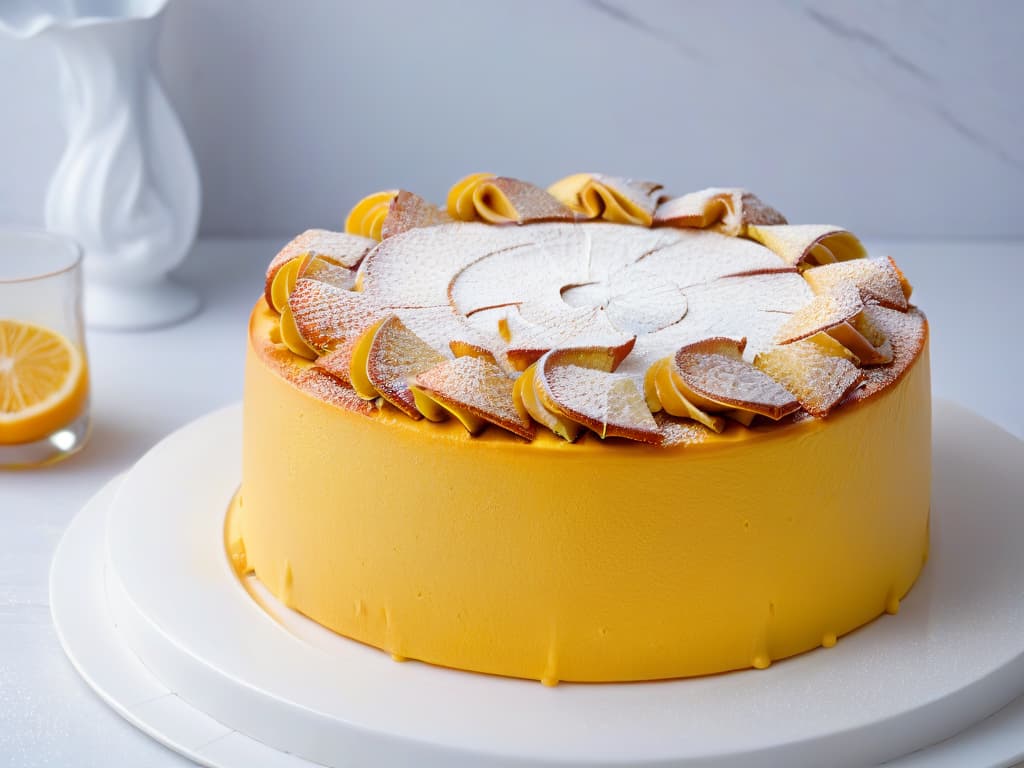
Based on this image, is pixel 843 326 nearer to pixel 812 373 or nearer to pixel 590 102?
pixel 812 373

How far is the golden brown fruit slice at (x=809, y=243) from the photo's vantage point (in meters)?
2.10

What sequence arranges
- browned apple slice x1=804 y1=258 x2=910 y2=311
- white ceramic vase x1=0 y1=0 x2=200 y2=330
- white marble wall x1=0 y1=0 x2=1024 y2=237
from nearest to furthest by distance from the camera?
browned apple slice x1=804 y1=258 x2=910 y2=311, white ceramic vase x1=0 y1=0 x2=200 y2=330, white marble wall x1=0 y1=0 x2=1024 y2=237

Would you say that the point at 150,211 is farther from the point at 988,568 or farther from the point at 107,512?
the point at 988,568

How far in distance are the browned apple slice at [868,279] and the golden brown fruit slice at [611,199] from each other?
1.10 ft

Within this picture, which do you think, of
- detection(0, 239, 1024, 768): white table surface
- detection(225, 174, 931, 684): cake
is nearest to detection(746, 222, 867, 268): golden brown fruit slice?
detection(225, 174, 931, 684): cake

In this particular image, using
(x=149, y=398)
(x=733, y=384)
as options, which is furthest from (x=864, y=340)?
(x=149, y=398)

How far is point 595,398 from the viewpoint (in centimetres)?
162

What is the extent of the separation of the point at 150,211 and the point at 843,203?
1574 mm

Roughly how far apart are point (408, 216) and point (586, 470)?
2.41ft

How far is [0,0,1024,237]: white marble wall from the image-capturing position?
327cm

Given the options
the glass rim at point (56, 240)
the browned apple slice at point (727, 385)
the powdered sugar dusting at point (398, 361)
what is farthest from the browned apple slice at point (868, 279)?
the glass rim at point (56, 240)

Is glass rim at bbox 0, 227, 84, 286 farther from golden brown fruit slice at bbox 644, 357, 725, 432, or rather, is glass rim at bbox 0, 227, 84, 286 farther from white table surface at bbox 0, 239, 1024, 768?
golden brown fruit slice at bbox 644, 357, 725, 432

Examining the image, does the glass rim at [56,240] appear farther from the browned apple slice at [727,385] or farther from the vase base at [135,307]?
the browned apple slice at [727,385]

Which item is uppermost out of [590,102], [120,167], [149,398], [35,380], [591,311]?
[591,311]
